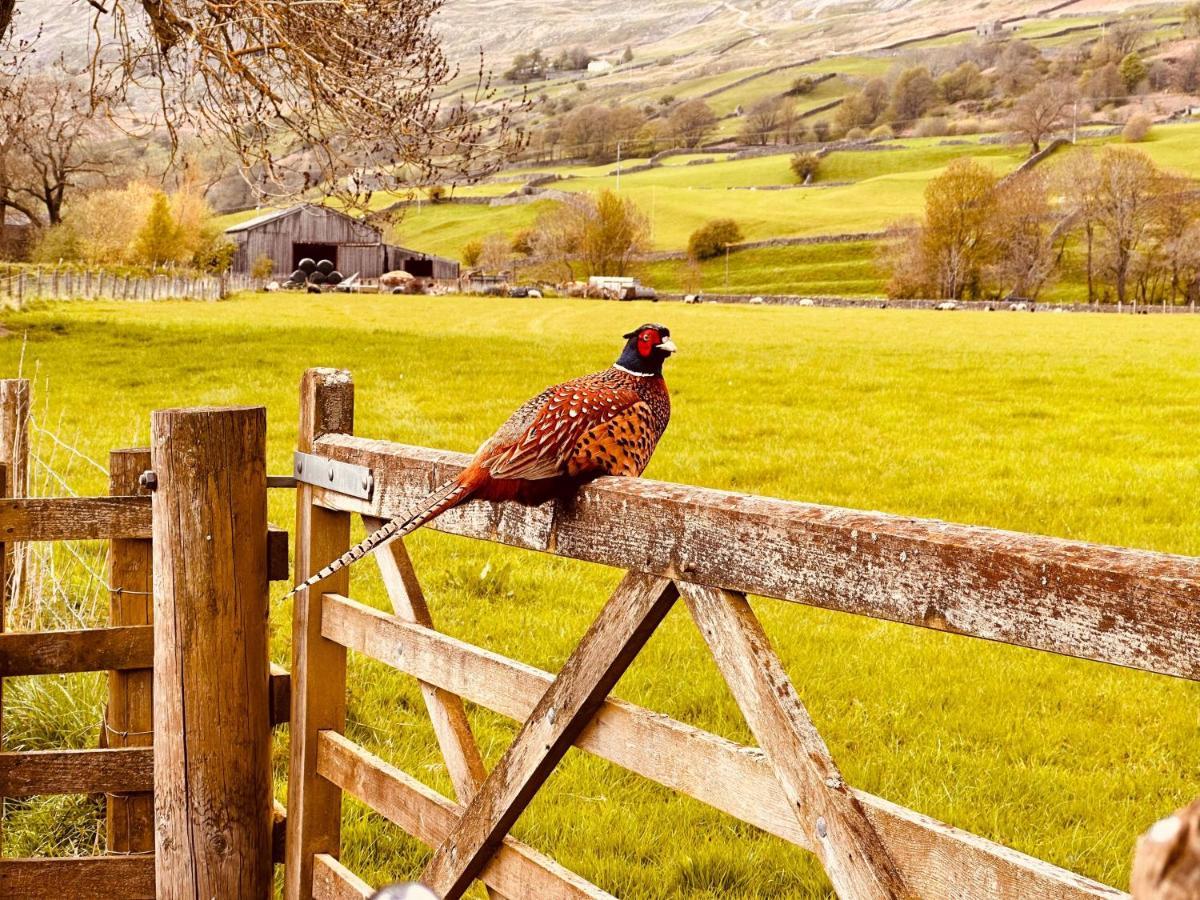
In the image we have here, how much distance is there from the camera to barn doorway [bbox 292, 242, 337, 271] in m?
90.6

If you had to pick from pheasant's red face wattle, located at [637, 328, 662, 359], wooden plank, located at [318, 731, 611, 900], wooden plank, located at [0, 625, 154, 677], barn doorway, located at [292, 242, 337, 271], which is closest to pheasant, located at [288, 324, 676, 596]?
pheasant's red face wattle, located at [637, 328, 662, 359]

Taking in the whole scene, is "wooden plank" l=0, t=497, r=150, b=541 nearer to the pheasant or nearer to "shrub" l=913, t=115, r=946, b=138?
the pheasant

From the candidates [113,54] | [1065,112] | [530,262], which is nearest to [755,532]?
[113,54]

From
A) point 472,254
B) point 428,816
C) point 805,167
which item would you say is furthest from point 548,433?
point 805,167

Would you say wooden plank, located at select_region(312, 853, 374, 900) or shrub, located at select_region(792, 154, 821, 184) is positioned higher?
shrub, located at select_region(792, 154, 821, 184)

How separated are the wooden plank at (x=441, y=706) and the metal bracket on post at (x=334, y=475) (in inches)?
4.9

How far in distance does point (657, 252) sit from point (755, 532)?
119 metres

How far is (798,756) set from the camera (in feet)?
6.67

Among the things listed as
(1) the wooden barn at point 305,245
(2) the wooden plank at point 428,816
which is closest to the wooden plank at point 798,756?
(2) the wooden plank at point 428,816

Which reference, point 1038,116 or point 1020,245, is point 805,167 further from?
point 1020,245

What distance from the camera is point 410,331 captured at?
32719 mm

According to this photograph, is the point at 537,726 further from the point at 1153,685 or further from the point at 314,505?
the point at 1153,685

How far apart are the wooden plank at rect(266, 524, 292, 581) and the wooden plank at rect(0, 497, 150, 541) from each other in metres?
0.51

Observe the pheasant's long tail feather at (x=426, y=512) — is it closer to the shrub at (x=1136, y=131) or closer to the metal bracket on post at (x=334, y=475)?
the metal bracket on post at (x=334, y=475)
